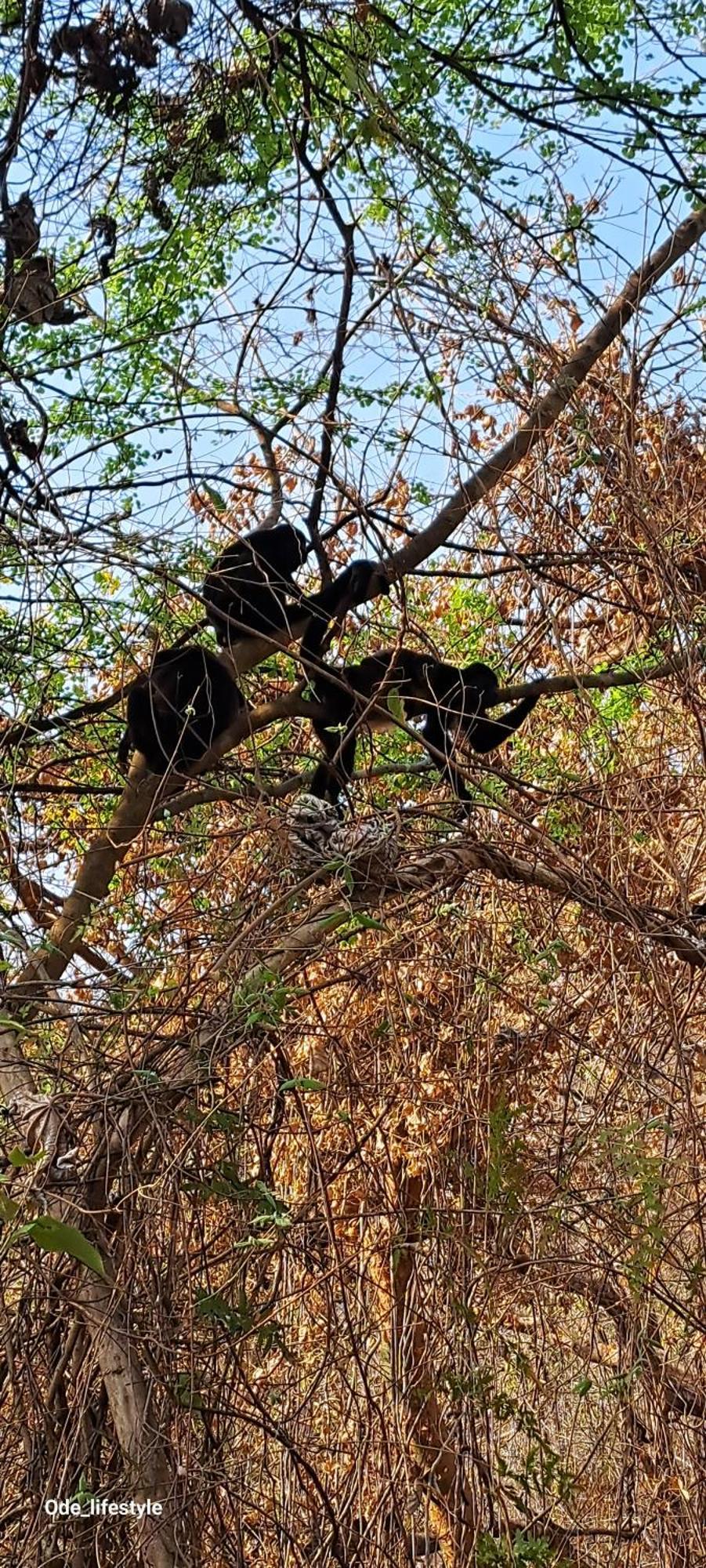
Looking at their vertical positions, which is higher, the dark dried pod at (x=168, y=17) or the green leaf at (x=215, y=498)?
the dark dried pod at (x=168, y=17)

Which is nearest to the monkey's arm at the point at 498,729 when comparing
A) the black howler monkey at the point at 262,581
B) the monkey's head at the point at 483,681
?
the monkey's head at the point at 483,681

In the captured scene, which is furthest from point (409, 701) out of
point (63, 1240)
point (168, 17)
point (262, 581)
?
point (63, 1240)

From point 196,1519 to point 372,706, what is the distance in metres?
1.90

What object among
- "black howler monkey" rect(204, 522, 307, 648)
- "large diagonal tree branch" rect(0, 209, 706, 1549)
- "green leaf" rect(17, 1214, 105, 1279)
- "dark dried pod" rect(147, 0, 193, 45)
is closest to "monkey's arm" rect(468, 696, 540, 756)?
"black howler monkey" rect(204, 522, 307, 648)

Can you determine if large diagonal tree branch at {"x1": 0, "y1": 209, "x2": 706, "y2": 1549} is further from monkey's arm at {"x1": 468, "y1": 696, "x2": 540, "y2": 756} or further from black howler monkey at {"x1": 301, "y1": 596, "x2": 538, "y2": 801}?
monkey's arm at {"x1": 468, "y1": 696, "x2": 540, "y2": 756}

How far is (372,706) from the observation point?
3.26 m

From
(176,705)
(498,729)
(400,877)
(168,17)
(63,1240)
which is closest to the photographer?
(63,1240)

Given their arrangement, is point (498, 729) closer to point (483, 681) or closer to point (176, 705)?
point (483, 681)

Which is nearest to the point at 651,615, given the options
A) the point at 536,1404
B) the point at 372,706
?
the point at 372,706

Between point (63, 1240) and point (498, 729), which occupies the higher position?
point (498, 729)

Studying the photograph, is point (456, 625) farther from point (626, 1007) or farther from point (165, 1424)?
point (165, 1424)

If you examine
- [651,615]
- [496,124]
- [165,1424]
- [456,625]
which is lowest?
[165,1424]

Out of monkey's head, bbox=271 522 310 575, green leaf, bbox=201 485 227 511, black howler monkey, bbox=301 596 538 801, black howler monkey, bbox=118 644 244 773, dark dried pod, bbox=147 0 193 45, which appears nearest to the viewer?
green leaf, bbox=201 485 227 511

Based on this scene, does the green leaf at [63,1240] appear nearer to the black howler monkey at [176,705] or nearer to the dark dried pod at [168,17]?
the black howler monkey at [176,705]
